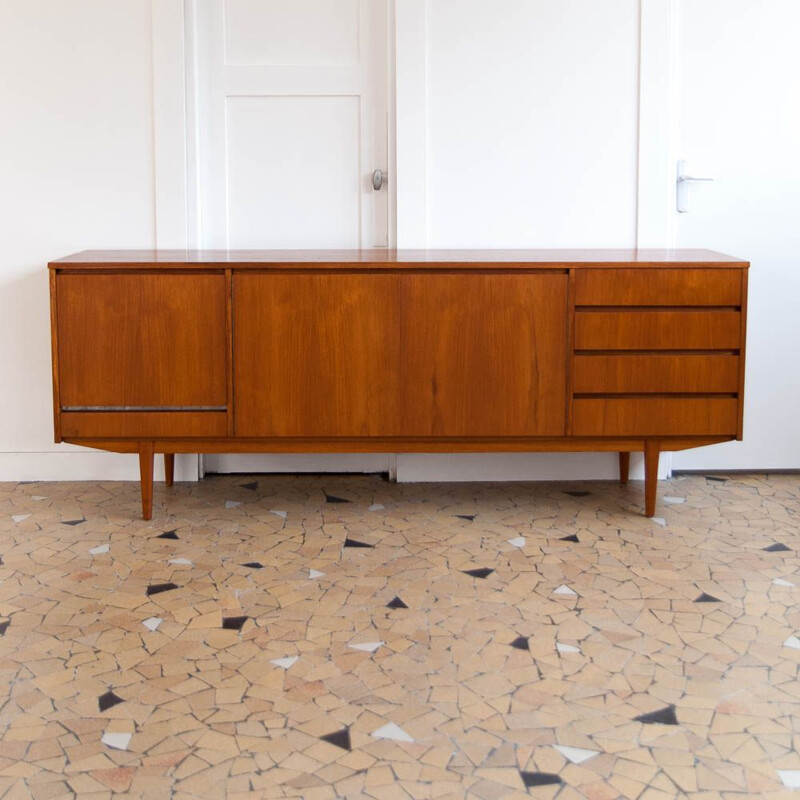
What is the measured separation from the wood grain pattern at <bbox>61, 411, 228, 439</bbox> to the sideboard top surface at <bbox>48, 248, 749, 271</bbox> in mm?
459

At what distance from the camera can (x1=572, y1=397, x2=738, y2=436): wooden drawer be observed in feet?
11.5

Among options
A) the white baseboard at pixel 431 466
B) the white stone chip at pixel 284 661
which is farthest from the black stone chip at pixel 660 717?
the white baseboard at pixel 431 466

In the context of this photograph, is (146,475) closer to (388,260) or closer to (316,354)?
(316,354)

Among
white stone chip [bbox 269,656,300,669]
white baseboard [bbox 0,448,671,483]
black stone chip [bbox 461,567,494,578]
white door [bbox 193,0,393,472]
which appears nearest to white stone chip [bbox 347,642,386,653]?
white stone chip [bbox 269,656,300,669]

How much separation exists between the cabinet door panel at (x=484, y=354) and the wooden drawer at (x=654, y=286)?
0.08 m

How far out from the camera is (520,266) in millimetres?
3457

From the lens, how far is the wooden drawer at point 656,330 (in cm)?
347

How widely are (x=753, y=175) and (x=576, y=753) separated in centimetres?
258

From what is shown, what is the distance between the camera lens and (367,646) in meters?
2.64

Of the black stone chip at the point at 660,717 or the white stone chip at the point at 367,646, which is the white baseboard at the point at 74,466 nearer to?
the white stone chip at the point at 367,646

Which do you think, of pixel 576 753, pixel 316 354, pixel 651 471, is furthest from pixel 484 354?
pixel 576 753

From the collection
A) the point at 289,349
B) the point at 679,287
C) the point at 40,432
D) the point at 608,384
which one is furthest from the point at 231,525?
the point at 679,287

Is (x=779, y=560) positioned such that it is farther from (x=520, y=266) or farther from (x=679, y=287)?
(x=520, y=266)

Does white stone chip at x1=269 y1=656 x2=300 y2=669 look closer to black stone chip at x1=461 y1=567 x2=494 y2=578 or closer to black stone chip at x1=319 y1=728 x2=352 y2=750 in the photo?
black stone chip at x1=319 y1=728 x2=352 y2=750
